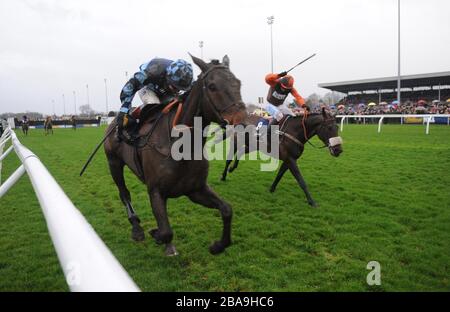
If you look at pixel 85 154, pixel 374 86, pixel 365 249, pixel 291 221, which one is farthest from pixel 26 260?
pixel 374 86

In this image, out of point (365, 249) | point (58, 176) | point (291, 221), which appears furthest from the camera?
point (58, 176)

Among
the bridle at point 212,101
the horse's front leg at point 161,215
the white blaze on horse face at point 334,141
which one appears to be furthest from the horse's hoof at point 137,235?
the white blaze on horse face at point 334,141

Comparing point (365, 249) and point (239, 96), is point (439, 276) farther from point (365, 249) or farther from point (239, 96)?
point (239, 96)

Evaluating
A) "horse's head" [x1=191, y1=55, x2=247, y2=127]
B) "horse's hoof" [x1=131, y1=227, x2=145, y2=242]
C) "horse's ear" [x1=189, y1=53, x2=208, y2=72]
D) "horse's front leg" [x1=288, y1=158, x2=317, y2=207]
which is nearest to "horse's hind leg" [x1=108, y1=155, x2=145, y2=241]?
"horse's hoof" [x1=131, y1=227, x2=145, y2=242]

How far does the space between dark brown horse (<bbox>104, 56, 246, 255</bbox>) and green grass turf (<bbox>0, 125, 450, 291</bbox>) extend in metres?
0.44

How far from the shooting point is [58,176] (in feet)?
30.5

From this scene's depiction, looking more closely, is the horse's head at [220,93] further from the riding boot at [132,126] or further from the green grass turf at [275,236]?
the green grass turf at [275,236]

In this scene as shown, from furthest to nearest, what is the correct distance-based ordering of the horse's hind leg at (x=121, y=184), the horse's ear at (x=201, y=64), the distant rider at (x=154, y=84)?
the horse's hind leg at (x=121, y=184) → the distant rider at (x=154, y=84) → the horse's ear at (x=201, y=64)

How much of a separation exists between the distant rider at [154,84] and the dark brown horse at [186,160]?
0.83 ft

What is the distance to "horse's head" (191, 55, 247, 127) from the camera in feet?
8.97

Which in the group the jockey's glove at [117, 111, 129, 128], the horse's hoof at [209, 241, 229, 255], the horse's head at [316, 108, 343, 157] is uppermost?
the jockey's glove at [117, 111, 129, 128]

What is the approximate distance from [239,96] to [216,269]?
6.34ft

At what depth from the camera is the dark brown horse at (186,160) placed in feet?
9.36

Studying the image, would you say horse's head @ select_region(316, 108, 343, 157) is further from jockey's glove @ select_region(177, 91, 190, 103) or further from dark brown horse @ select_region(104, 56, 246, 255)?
jockey's glove @ select_region(177, 91, 190, 103)
